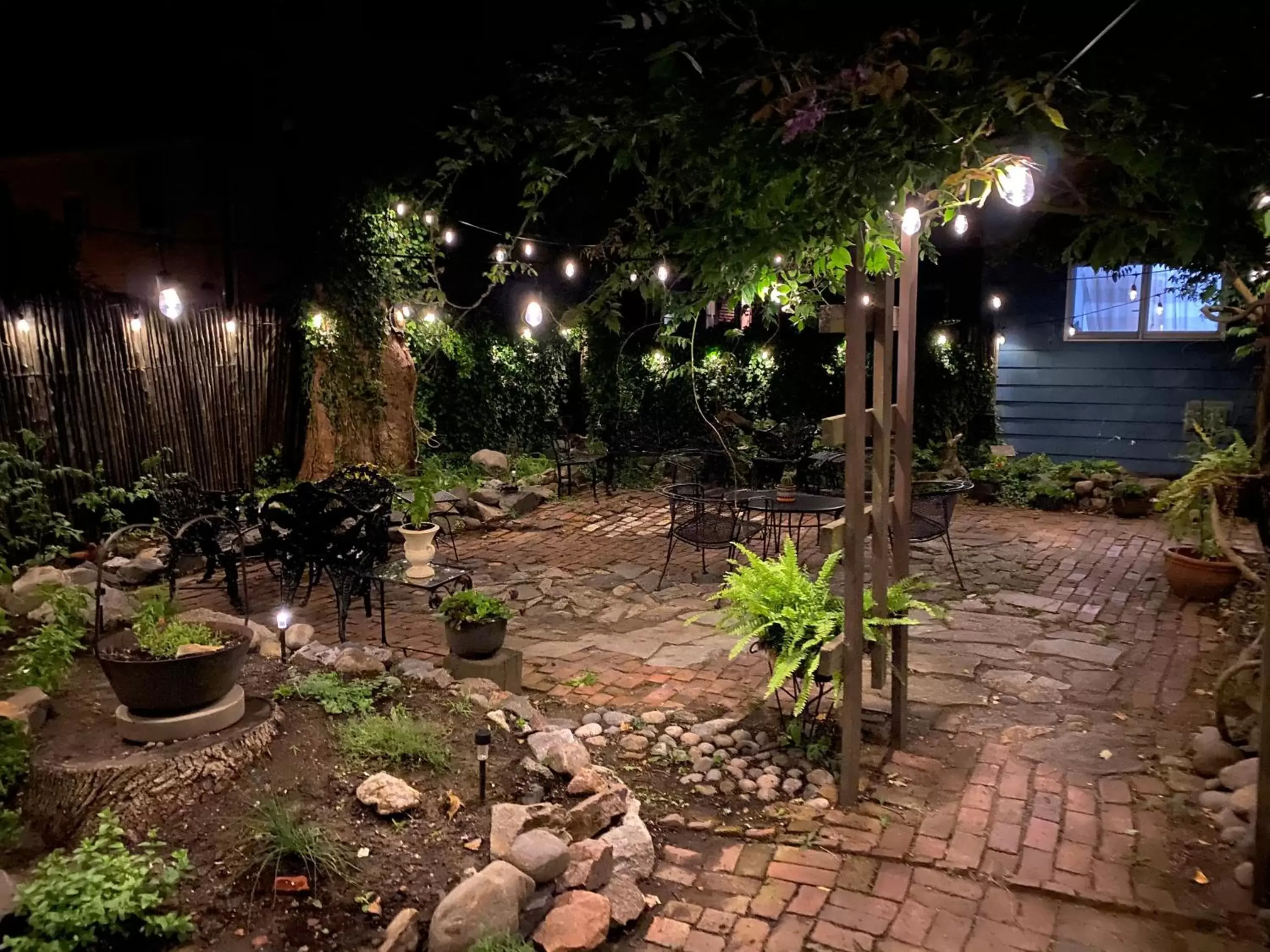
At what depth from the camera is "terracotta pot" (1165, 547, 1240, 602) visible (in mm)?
6586

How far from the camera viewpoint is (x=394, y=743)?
12.1 feet

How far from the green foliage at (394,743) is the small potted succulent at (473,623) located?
3.05 feet

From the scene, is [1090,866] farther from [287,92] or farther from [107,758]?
[287,92]

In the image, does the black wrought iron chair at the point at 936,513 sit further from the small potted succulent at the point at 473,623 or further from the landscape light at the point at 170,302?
the landscape light at the point at 170,302

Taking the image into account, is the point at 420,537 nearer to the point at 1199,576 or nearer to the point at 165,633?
the point at 165,633

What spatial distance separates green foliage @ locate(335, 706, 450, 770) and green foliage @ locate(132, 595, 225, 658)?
714 millimetres

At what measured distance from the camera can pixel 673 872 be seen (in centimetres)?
328

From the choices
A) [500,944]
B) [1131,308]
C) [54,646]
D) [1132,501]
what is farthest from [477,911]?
[1131,308]

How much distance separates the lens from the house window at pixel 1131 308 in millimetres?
12852

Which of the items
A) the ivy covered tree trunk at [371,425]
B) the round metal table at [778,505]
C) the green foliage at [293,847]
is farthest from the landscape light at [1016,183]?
the ivy covered tree trunk at [371,425]

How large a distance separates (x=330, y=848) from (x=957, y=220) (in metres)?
5.16

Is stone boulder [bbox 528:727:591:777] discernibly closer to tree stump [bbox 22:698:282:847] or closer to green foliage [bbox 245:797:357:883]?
green foliage [bbox 245:797:357:883]

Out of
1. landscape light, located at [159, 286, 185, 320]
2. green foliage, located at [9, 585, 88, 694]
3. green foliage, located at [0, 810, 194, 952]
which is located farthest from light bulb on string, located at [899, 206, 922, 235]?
landscape light, located at [159, 286, 185, 320]

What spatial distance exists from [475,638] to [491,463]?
7.51 meters
